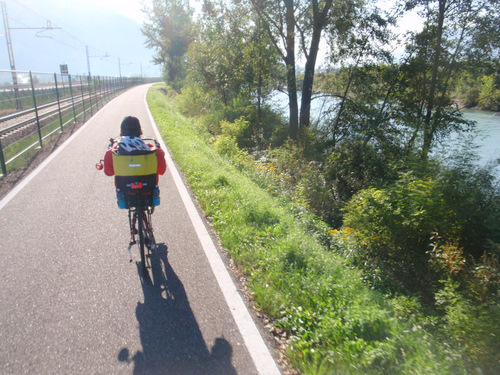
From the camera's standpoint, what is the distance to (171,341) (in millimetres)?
3221

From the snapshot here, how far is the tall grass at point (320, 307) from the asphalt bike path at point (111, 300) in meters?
0.34

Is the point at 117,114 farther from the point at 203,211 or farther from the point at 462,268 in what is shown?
the point at 462,268

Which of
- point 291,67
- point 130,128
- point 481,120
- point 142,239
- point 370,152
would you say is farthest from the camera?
point 481,120

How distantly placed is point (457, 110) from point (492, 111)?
12776 millimetres

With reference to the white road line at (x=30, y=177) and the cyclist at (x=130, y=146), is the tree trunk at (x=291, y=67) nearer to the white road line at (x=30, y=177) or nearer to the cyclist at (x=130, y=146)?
the white road line at (x=30, y=177)

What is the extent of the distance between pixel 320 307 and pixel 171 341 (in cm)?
151

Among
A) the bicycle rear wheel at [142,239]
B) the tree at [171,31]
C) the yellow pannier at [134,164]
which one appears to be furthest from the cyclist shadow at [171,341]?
the tree at [171,31]

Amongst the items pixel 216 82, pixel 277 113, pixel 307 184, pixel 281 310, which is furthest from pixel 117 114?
pixel 281 310

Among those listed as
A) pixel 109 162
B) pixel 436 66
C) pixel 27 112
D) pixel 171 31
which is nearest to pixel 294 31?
pixel 436 66

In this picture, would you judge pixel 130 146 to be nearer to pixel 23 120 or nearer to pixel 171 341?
pixel 171 341

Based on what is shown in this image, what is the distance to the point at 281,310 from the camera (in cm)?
371

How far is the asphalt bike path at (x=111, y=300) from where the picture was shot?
299cm

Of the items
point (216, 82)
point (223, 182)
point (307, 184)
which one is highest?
point (216, 82)

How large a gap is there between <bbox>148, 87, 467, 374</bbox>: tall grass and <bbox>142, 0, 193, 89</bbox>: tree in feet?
139
